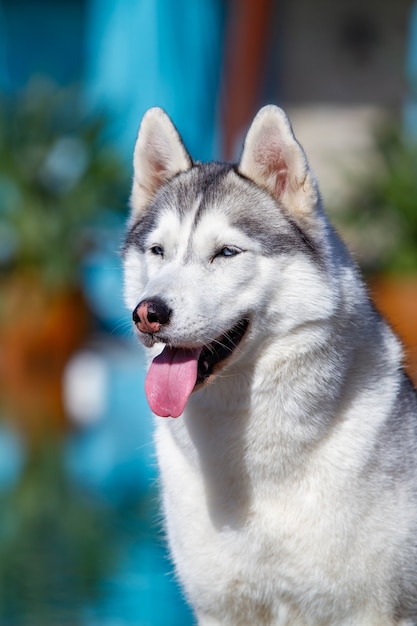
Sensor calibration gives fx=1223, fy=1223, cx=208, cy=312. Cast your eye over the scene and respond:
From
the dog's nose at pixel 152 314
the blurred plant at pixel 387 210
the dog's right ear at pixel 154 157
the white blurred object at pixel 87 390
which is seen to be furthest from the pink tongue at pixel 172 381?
the blurred plant at pixel 387 210

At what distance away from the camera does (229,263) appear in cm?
370

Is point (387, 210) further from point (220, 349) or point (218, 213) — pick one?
point (220, 349)

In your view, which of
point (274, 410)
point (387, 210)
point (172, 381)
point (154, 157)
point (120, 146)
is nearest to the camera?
point (172, 381)

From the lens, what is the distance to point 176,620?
550 cm

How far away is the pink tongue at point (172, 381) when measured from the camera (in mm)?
3621

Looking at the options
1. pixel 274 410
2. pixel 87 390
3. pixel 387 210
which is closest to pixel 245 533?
pixel 274 410

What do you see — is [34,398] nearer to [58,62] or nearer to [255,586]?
[58,62]

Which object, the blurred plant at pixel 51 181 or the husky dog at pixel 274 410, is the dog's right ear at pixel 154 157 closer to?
the husky dog at pixel 274 410

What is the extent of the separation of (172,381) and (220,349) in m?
0.18

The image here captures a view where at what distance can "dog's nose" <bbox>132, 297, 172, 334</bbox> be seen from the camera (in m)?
3.49

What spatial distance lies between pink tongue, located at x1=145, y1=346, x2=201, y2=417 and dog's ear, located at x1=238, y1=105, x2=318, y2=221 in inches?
22.8

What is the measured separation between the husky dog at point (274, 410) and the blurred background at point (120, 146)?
482 cm

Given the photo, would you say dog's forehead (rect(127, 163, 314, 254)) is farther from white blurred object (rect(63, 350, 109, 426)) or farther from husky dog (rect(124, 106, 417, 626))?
white blurred object (rect(63, 350, 109, 426))

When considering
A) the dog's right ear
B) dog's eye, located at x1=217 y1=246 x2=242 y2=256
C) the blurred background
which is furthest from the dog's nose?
the blurred background
